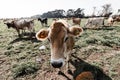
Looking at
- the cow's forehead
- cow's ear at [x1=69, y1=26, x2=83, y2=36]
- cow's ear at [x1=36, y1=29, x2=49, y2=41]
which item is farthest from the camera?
cow's ear at [x1=36, y1=29, x2=49, y2=41]

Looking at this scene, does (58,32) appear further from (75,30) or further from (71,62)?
(71,62)

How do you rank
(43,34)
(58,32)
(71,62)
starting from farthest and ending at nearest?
1. (71,62)
2. (43,34)
3. (58,32)

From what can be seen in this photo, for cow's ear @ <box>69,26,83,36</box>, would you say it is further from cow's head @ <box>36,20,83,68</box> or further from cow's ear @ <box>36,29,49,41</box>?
cow's ear @ <box>36,29,49,41</box>

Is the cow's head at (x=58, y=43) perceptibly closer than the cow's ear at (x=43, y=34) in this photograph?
Yes

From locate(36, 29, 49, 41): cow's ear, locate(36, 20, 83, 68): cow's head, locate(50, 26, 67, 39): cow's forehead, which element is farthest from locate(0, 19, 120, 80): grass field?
locate(50, 26, 67, 39): cow's forehead

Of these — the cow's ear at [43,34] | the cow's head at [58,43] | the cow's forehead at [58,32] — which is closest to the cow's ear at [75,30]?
the cow's head at [58,43]

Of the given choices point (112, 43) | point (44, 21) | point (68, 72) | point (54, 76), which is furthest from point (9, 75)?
point (44, 21)

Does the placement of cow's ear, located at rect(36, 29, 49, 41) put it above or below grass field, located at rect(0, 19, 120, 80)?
above

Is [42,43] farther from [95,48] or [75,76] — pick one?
[75,76]

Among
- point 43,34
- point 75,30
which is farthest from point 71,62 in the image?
point 75,30

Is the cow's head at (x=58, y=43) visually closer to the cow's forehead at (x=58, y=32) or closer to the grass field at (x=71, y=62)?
the cow's forehead at (x=58, y=32)

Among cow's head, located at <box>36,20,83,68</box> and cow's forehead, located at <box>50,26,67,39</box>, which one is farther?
cow's forehead, located at <box>50,26,67,39</box>

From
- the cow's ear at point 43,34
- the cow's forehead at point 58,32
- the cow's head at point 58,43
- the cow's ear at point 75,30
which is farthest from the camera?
the cow's ear at point 43,34

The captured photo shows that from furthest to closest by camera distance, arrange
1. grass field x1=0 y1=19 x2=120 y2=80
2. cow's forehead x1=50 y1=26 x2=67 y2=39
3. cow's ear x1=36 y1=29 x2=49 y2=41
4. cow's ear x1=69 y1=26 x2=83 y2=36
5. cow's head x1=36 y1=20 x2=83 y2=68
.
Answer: grass field x1=0 y1=19 x2=120 y2=80 < cow's ear x1=36 y1=29 x2=49 y2=41 < cow's ear x1=69 y1=26 x2=83 y2=36 < cow's forehead x1=50 y1=26 x2=67 y2=39 < cow's head x1=36 y1=20 x2=83 y2=68
